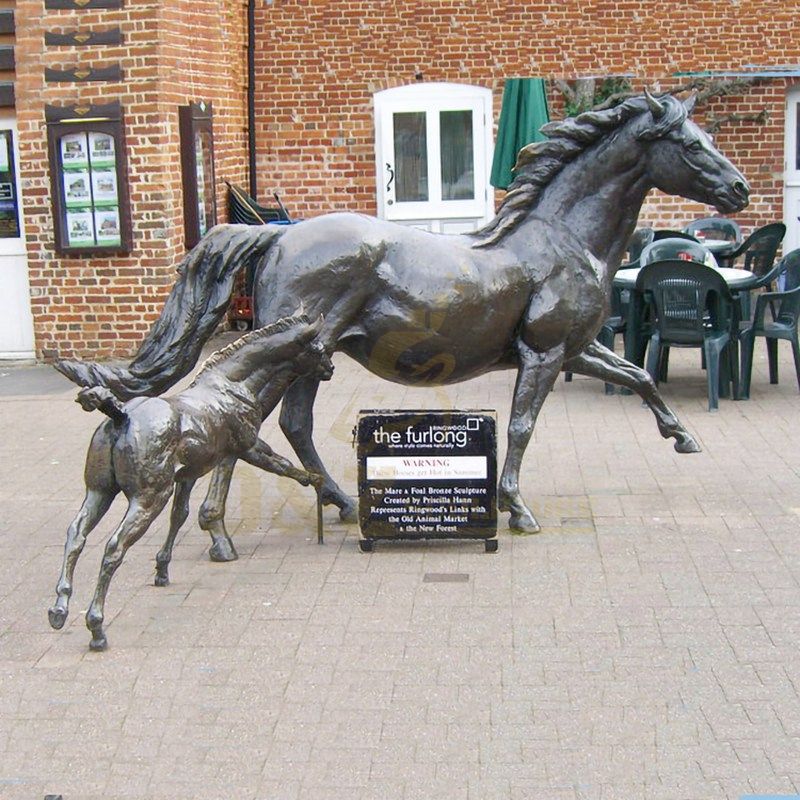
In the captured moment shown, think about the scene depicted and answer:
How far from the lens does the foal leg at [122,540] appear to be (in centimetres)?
571

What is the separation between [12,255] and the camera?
13.6 metres

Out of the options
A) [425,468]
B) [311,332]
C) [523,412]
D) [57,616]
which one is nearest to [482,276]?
[523,412]

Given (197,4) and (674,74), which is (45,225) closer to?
(197,4)

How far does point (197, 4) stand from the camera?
13742 mm

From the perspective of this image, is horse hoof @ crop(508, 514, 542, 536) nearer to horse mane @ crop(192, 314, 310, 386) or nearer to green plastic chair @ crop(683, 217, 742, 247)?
horse mane @ crop(192, 314, 310, 386)

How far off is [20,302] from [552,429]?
6306 millimetres

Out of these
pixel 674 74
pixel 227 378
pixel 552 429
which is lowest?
pixel 552 429

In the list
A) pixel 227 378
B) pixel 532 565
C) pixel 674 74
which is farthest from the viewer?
pixel 674 74

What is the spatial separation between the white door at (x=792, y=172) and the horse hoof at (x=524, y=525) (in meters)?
9.65

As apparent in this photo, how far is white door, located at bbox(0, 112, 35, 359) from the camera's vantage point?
44.4ft

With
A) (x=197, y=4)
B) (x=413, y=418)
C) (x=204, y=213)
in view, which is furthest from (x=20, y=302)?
(x=413, y=418)

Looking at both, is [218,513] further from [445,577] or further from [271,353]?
[445,577]

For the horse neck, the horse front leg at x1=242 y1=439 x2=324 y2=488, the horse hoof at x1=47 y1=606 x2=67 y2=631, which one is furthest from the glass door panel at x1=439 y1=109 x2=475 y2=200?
the horse hoof at x1=47 y1=606 x2=67 y2=631

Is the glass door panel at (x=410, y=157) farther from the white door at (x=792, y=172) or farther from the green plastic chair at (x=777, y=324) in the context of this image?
the green plastic chair at (x=777, y=324)
